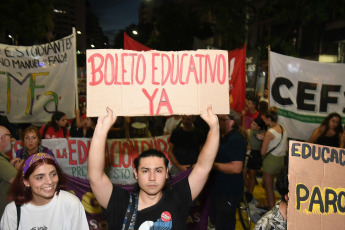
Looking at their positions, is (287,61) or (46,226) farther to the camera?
(287,61)

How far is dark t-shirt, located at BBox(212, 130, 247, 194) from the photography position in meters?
3.66

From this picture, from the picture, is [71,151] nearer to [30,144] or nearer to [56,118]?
[56,118]

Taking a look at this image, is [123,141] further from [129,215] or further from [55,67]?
[129,215]

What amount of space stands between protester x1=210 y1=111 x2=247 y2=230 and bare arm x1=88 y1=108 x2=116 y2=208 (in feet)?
6.25

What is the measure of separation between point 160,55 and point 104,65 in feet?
1.49

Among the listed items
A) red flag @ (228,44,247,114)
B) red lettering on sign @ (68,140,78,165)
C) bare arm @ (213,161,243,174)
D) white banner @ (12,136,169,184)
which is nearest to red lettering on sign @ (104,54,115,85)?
bare arm @ (213,161,243,174)

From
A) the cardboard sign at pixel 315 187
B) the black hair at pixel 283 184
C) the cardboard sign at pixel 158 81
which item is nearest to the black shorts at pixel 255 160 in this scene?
the black hair at pixel 283 184

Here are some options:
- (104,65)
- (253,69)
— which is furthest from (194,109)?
(253,69)

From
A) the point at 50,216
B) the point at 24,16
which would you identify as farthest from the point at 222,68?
the point at 24,16

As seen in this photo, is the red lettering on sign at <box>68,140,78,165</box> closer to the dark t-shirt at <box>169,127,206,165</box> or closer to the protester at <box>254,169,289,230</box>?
the dark t-shirt at <box>169,127,206,165</box>

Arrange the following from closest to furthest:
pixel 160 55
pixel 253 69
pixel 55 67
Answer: pixel 160 55 < pixel 55 67 < pixel 253 69

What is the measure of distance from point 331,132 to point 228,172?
2584 millimetres

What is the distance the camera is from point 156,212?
2068 millimetres

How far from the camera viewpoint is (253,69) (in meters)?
7.25
